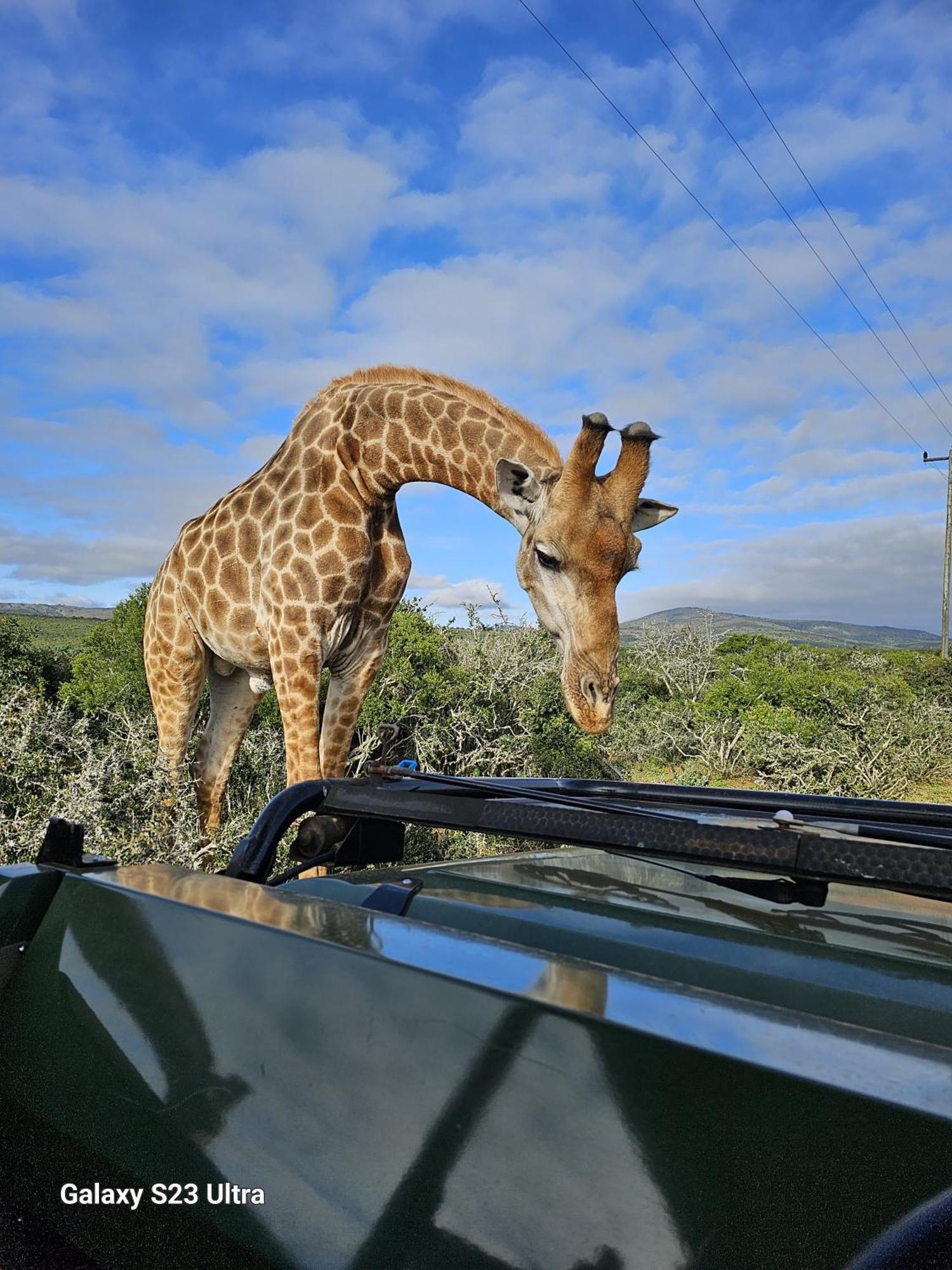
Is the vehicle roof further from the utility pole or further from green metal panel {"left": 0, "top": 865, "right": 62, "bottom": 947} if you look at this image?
the utility pole

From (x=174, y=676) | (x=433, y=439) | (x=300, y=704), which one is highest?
(x=433, y=439)

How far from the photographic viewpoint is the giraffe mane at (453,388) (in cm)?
463

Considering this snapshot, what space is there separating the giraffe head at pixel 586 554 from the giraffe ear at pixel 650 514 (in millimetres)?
142

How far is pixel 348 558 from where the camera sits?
15.8 feet

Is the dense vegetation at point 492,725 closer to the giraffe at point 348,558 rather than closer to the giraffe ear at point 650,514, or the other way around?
the giraffe at point 348,558

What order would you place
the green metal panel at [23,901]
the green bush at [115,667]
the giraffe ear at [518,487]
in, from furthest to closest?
the green bush at [115,667]
the giraffe ear at [518,487]
the green metal panel at [23,901]

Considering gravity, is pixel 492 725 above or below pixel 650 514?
below

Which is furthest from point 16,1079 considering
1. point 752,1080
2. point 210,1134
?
point 752,1080

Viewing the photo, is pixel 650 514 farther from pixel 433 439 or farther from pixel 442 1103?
pixel 442 1103

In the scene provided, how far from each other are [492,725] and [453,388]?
3.87 m

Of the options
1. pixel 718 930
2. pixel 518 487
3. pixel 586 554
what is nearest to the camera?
pixel 718 930

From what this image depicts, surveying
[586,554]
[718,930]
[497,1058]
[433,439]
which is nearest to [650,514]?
[586,554]

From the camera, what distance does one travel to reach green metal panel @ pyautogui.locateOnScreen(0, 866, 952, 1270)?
81 cm

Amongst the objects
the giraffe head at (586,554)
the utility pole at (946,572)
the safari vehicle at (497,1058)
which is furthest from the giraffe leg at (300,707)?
the utility pole at (946,572)
